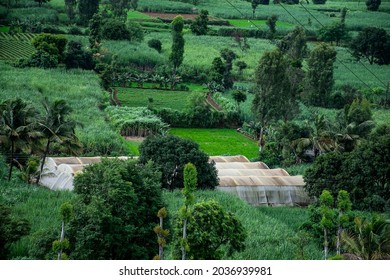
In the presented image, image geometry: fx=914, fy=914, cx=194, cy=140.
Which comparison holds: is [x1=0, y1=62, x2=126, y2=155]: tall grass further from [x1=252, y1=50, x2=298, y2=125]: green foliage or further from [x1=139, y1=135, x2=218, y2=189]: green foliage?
[x1=252, y1=50, x2=298, y2=125]: green foliage

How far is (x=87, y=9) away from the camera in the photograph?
24438mm

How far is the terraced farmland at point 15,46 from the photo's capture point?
72.1ft

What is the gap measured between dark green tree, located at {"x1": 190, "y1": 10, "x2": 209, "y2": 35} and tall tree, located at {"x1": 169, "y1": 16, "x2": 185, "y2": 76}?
1073mm

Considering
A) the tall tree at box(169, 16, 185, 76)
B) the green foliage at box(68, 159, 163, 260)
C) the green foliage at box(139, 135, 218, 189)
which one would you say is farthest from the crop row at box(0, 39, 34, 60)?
the green foliage at box(68, 159, 163, 260)

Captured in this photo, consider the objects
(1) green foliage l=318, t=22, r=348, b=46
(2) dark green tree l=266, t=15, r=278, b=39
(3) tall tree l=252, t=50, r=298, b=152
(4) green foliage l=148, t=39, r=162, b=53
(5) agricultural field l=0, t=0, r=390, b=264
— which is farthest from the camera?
(2) dark green tree l=266, t=15, r=278, b=39

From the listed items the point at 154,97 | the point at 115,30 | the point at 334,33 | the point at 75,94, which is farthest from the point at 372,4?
the point at 115,30

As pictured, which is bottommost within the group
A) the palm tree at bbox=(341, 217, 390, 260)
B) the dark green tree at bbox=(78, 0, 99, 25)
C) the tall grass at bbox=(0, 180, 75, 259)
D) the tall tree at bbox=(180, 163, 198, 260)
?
the tall grass at bbox=(0, 180, 75, 259)

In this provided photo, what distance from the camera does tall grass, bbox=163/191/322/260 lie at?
40.0 ft

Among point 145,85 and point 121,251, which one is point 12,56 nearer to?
point 145,85

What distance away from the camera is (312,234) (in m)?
14.1

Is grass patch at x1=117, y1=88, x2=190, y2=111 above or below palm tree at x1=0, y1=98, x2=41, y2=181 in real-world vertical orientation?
below

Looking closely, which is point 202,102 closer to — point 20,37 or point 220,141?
point 220,141

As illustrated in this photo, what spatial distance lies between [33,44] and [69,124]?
723 cm
